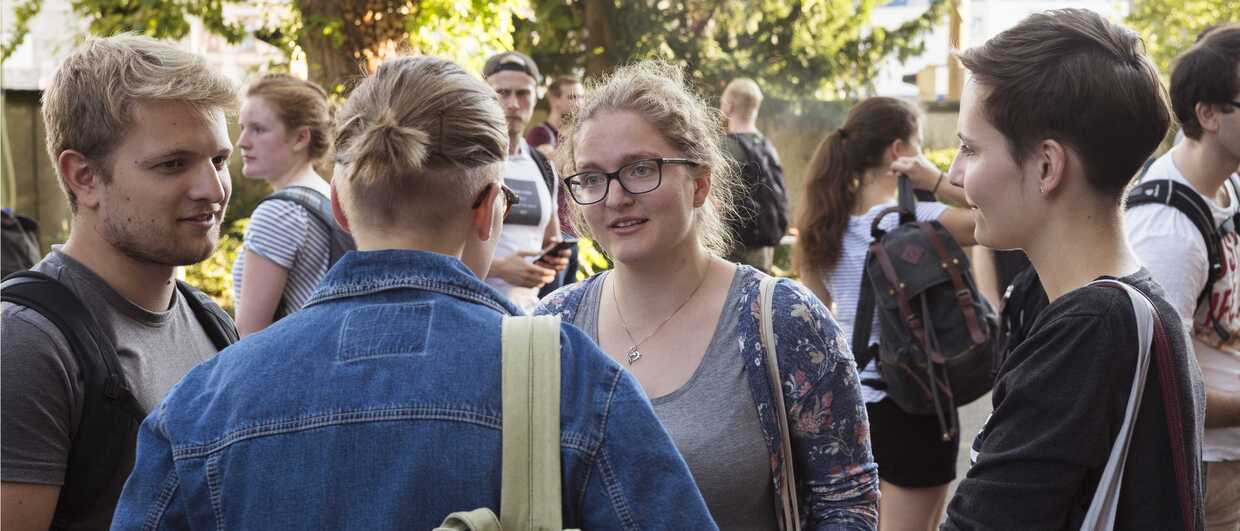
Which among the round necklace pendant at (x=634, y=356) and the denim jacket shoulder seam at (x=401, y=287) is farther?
the round necklace pendant at (x=634, y=356)

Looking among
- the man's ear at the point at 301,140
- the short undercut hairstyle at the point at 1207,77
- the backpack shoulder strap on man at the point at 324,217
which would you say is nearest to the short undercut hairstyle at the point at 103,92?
the backpack shoulder strap on man at the point at 324,217

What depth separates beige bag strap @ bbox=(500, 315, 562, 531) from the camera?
1.53 meters

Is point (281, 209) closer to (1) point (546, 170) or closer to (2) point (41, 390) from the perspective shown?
(2) point (41, 390)

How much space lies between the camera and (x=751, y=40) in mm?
13094

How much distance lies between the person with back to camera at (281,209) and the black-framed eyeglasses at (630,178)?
1687mm

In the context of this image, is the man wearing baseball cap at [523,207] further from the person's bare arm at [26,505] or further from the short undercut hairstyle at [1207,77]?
the person's bare arm at [26,505]

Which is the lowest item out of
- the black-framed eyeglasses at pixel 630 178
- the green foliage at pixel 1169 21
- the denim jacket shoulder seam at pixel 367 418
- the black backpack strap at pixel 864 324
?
the green foliage at pixel 1169 21

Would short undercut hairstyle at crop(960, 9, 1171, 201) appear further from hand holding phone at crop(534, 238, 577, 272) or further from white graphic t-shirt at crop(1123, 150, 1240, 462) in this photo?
hand holding phone at crop(534, 238, 577, 272)

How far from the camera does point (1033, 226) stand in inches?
83.7

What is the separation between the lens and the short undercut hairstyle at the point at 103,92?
235 centimetres

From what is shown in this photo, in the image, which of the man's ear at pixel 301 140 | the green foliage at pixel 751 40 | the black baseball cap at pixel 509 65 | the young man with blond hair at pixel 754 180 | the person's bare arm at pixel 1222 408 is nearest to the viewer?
the person's bare arm at pixel 1222 408

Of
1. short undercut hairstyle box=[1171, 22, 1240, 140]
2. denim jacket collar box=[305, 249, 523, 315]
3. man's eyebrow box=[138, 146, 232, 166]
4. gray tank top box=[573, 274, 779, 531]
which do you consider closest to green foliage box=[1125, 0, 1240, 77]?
short undercut hairstyle box=[1171, 22, 1240, 140]

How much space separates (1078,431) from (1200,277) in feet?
4.92

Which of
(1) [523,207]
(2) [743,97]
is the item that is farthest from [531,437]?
(2) [743,97]
